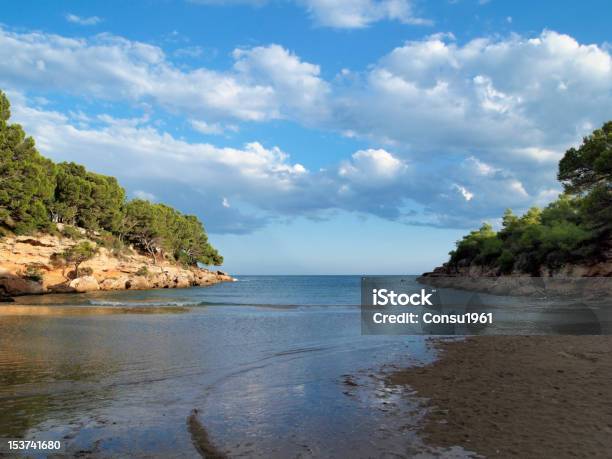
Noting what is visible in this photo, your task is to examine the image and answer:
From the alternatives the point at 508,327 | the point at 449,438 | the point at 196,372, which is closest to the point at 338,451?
the point at 449,438

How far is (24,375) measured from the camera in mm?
12875

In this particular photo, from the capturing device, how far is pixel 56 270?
6975cm

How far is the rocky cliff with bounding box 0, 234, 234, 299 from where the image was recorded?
6106 centimetres

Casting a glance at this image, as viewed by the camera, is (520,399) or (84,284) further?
(84,284)

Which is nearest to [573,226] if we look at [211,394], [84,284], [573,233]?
[573,233]

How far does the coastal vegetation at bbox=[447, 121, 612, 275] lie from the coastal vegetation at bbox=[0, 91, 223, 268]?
66.1 metres

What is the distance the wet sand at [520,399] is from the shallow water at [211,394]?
0.80 meters

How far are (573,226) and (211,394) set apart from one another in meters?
69.0

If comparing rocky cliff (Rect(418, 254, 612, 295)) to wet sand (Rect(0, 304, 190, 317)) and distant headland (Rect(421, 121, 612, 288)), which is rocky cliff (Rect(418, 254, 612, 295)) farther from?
wet sand (Rect(0, 304, 190, 317))

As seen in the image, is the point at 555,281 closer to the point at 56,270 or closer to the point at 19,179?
the point at 19,179

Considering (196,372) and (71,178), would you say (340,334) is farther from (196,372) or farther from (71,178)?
(71,178)

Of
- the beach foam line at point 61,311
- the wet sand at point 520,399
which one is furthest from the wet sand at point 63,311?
the wet sand at point 520,399

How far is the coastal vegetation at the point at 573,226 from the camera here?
1715 inches

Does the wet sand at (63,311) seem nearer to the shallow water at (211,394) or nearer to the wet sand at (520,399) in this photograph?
the shallow water at (211,394)
